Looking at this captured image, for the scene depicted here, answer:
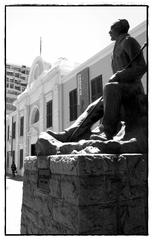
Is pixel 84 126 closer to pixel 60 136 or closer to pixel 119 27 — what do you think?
pixel 60 136

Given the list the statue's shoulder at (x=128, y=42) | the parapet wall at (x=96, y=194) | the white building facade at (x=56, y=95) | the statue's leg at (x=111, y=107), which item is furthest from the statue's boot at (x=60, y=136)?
the white building facade at (x=56, y=95)

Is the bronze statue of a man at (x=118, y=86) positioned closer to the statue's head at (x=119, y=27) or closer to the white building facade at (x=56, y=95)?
the statue's head at (x=119, y=27)

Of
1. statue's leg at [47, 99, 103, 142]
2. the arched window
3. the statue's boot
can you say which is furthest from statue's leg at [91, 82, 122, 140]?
the arched window

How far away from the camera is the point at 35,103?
2011 cm

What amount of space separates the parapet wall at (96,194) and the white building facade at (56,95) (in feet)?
25.0

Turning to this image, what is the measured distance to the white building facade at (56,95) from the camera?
42.1ft

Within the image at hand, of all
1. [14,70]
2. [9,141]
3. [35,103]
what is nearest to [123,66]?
[35,103]

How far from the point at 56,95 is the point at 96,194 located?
14356 mm

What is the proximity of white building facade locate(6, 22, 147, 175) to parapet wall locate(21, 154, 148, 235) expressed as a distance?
300 inches

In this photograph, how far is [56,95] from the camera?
16.4m

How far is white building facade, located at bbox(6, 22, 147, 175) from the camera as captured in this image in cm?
1284

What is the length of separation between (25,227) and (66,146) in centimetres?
150

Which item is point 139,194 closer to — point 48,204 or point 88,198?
point 88,198

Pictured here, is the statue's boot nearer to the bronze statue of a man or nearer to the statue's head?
the bronze statue of a man
